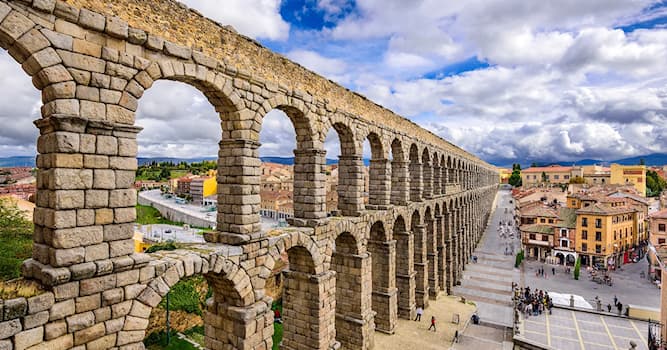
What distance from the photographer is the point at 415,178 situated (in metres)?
24.1

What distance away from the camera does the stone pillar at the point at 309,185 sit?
13156mm

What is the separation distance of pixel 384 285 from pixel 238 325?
1071 cm

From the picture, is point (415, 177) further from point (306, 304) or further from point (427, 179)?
point (306, 304)

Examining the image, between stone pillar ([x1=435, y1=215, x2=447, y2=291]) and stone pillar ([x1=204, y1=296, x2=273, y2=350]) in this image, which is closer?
stone pillar ([x1=204, y1=296, x2=273, y2=350])

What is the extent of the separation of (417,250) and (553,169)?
108 metres

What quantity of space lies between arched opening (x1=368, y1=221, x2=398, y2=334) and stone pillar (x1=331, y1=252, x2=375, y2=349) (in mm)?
2604

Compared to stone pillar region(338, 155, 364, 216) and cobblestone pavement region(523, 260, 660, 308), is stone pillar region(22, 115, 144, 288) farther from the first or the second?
cobblestone pavement region(523, 260, 660, 308)

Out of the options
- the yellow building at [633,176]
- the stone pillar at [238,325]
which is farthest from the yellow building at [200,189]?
the yellow building at [633,176]

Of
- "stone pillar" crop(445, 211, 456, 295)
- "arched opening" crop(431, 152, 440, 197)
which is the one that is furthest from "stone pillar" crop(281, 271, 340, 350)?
"stone pillar" crop(445, 211, 456, 295)

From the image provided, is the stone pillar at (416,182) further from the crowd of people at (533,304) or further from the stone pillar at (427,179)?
the crowd of people at (533,304)

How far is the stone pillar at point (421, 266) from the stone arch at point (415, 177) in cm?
197

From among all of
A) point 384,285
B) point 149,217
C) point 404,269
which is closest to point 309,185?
point 384,285

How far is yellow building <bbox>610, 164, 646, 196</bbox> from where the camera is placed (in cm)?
7606

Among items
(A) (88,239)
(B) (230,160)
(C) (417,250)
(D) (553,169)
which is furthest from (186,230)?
(D) (553,169)
